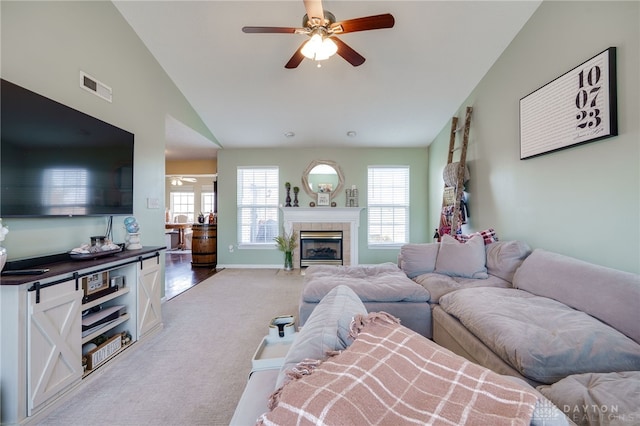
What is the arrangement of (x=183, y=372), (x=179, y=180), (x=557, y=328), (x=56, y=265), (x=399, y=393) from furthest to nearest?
(x=179, y=180), (x=183, y=372), (x=56, y=265), (x=557, y=328), (x=399, y=393)

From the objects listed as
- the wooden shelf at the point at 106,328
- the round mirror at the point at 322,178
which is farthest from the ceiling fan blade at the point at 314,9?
the round mirror at the point at 322,178

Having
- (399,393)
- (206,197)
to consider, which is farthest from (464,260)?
(206,197)

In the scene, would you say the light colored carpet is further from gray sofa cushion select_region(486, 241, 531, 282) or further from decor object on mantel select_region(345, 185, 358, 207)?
decor object on mantel select_region(345, 185, 358, 207)

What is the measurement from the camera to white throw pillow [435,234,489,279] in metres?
2.66

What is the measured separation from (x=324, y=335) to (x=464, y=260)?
2.38 metres

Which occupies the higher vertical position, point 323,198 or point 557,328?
point 323,198

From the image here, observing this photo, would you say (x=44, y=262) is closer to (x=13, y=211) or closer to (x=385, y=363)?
(x=13, y=211)

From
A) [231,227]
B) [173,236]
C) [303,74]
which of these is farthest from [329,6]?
[173,236]

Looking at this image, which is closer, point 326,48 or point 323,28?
point 323,28

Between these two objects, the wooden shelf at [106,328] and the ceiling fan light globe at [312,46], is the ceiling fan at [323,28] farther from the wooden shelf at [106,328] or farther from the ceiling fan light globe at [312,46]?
the wooden shelf at [106,328]

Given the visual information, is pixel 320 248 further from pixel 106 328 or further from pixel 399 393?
pixel 399 393

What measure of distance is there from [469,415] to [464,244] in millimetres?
2633

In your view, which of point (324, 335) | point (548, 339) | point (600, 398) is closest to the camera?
point (324, 335)

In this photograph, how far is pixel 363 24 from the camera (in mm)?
2078
